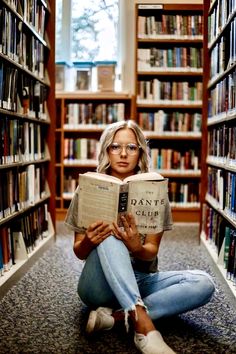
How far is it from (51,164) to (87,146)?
121 cm

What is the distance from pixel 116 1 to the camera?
464 cm

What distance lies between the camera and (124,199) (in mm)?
1682

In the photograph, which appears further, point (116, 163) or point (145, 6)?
point (145, 6)

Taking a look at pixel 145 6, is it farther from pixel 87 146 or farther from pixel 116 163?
pixel 116 163

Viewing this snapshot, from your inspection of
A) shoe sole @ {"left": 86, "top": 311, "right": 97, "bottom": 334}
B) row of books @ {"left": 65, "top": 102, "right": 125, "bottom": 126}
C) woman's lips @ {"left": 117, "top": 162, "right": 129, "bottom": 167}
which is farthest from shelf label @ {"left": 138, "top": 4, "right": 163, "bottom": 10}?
shoe sole @ {"left": 86, "top": 311, "right": 97, "bottom": 334}

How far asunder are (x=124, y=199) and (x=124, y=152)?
273 mm

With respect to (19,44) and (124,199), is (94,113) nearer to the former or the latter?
(19,44)

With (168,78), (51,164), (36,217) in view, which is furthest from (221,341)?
(168,78)

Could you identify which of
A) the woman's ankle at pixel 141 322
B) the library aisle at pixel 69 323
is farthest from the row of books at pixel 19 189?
the woman's ankle at pixel 141 322

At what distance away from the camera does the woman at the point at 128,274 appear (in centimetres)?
164

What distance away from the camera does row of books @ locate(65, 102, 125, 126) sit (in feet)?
16.1

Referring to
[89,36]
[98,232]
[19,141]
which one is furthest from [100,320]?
[89,36]

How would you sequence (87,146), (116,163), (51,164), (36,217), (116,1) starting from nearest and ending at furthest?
(116,163), (36,217), (51,164), (116,1), (87,146)

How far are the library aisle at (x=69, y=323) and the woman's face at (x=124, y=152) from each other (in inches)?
24.5
